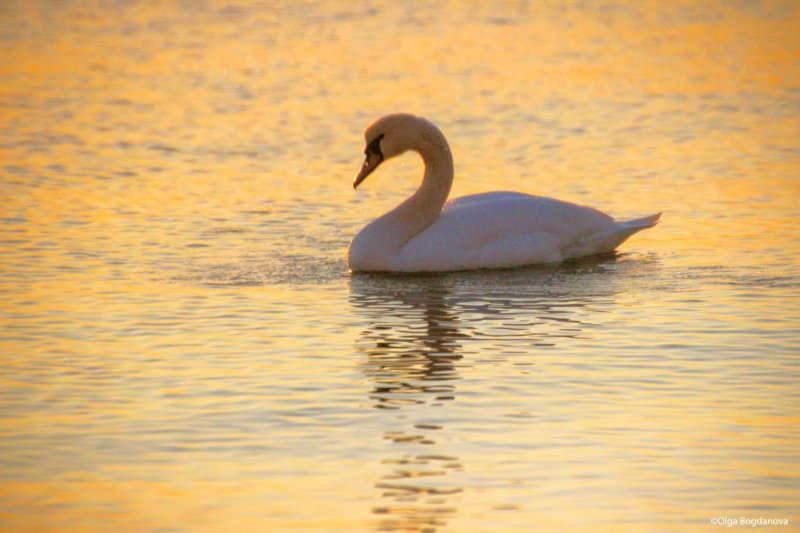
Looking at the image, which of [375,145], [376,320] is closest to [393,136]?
[375,145]

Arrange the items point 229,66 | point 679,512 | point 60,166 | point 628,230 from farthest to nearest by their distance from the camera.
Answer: point 229,66 → point 60,166 → point 628,230 → point 679,512

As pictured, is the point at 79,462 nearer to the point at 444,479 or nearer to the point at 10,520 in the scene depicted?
the point at 10,520

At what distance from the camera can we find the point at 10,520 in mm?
6965

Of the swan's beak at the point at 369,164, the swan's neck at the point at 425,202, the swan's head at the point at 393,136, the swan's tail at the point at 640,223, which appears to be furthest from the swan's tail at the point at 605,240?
the swan's beak at the point at 369,164

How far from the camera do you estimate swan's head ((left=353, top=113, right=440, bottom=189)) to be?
503 inches

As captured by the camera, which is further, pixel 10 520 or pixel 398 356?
pixel 398 356

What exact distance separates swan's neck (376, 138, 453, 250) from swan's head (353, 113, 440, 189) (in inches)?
2.5

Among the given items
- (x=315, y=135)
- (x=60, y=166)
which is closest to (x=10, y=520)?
(x=60, y=166)

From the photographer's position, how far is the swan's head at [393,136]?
12.8 m

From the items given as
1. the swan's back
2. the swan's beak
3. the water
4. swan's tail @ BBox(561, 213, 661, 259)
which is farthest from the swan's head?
swan's tail @ BBox(561, 213, 661, 259)

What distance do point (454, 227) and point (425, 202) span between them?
0.37 m

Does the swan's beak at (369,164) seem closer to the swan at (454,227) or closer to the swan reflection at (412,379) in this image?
the swan at (454,227)

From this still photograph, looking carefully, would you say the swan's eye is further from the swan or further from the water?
the water

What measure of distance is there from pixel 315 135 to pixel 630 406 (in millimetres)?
11361
